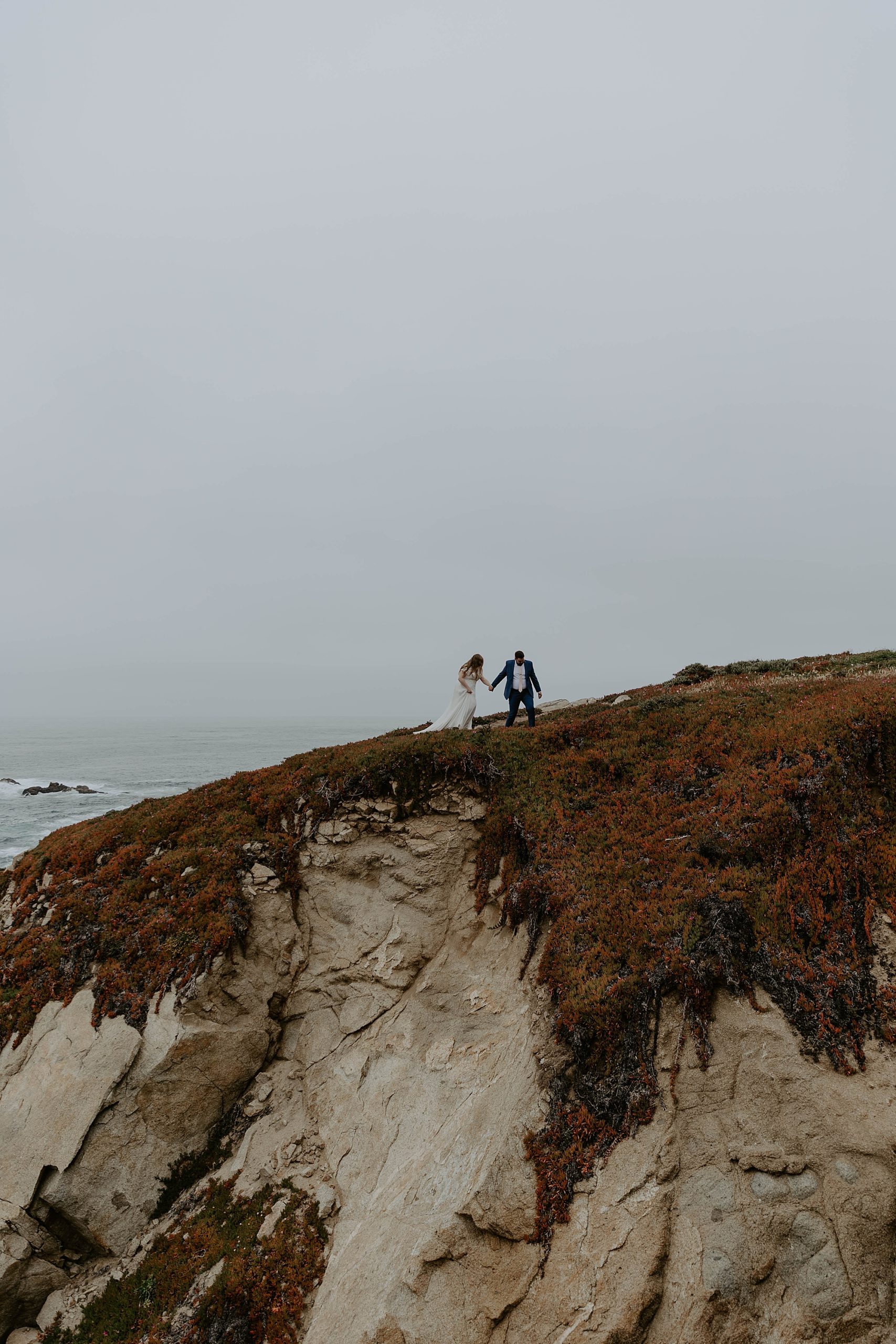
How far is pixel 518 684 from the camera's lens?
22562 millimetres

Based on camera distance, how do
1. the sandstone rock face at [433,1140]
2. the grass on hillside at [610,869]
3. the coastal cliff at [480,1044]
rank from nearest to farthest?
1. the sandstone rock face at [433,1140]
2. the coastal cliff at [480,1044]
3. the grass on hillside at [610,869]

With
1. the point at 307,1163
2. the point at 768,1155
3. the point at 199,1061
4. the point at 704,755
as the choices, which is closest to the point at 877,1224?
the point at 768,1155

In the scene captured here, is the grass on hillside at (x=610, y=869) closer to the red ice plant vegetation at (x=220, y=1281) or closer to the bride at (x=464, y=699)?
the bride at (x=464, y=699)

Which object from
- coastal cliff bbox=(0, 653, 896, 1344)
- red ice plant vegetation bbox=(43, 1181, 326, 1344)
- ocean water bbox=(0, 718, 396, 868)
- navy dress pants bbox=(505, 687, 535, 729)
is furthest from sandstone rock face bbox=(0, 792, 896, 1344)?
ocean water bbox=(0, 718, 396, 868)

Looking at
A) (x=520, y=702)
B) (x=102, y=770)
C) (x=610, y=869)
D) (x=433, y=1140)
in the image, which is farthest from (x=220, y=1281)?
(x=102, y=770)

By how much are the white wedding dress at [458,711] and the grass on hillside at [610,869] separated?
3.03 meters

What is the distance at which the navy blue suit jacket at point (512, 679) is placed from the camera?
22562mm

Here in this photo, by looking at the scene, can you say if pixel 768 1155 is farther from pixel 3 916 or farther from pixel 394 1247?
pixel 3 916

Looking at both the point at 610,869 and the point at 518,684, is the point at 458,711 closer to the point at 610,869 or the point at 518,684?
the point at 518,684

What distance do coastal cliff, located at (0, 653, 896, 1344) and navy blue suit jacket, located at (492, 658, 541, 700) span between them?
139 inches

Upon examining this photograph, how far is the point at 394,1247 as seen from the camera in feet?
33.2

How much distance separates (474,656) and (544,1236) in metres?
16.4

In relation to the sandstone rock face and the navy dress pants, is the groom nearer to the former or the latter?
the navy dress pants

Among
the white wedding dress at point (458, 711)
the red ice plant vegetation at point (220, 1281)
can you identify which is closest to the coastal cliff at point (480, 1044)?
the red ice plant vegetation at point (220, 1281)
